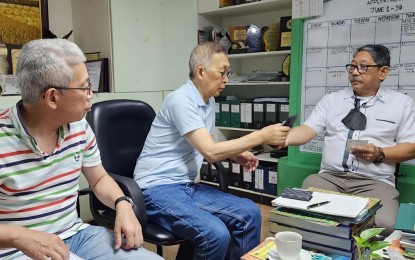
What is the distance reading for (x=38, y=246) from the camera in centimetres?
95

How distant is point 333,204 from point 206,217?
19.8 inches

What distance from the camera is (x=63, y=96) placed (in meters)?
1.09

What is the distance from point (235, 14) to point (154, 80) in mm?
1126

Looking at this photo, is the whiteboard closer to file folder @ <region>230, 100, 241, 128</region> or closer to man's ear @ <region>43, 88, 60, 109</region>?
file folder @ <region>230, 100, 241, 128</region>

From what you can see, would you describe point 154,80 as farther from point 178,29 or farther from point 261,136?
point 261,136

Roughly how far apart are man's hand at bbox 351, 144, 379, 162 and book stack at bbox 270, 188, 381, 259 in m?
0.61

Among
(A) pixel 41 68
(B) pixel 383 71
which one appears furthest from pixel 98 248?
(B) pixel 383 71

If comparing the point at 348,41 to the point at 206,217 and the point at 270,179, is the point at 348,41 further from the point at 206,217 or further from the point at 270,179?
the point at 206,217

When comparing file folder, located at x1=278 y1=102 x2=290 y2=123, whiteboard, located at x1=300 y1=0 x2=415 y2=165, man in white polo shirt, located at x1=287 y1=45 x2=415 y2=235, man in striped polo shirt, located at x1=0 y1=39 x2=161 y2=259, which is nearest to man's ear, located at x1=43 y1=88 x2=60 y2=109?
man in striped polo shirt, located at x1=0 y1=39 x2=161 y2=259

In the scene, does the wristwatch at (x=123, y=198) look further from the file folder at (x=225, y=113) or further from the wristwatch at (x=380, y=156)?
the file folder at (x=225, y=113)

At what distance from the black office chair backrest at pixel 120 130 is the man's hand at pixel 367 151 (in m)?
1.12

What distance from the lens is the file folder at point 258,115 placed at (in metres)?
3.09

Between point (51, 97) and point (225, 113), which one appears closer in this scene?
point (51, 97)

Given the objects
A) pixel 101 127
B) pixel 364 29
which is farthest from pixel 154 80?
pixel 364 29
